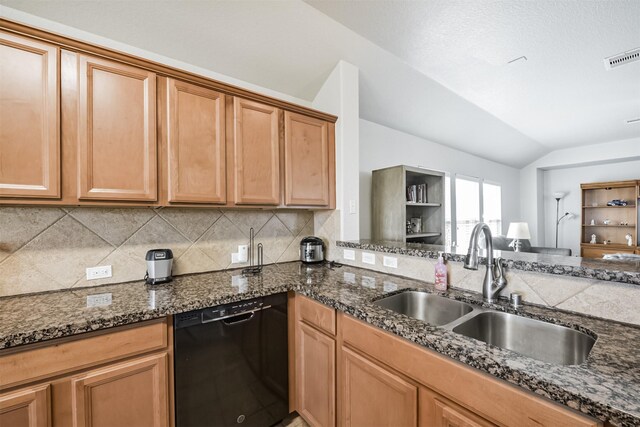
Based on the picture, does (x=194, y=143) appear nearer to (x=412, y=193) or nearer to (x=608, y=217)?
(x=412, y=193)

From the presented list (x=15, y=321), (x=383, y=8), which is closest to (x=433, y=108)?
(x=383, y=8)

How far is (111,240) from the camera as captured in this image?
5.58 ft

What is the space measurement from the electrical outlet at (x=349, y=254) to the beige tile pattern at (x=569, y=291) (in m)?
0.79

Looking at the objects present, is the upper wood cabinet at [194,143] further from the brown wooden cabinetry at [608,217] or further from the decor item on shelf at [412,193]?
the brown wooden cabinetry at [608,217]

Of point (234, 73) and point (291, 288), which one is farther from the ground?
point (234, 73)

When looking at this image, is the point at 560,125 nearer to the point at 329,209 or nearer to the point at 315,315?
the point at 329,209

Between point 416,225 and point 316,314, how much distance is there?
7.29ft

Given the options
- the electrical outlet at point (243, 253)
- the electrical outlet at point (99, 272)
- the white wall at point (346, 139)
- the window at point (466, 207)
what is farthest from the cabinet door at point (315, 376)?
the window at point (466, 207)

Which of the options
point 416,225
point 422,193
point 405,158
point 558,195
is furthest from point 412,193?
point 558,195

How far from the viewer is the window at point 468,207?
436 cm

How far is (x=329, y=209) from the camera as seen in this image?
236 centimetres

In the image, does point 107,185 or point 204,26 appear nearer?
point 107,185

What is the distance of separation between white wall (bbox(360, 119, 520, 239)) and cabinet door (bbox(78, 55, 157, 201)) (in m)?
2.18

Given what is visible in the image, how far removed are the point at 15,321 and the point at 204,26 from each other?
6.35 feet
